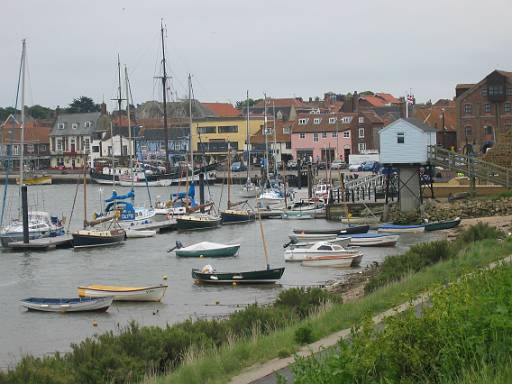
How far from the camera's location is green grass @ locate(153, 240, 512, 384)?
60.1 ft

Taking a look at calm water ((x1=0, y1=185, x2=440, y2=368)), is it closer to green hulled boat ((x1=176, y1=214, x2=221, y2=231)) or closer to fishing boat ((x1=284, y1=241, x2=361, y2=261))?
fishing boat ((x1=284, y1=241, x2=361, y2=261))

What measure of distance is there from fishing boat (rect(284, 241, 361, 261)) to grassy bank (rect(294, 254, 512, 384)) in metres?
35.3

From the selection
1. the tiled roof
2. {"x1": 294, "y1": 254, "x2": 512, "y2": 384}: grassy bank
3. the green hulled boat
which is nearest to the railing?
the green hulled boat

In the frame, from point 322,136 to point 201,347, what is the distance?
122893mm

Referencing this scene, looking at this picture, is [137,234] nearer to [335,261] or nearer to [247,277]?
[335,261]

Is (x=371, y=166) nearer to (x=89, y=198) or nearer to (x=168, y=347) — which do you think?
(x=89, y=198)

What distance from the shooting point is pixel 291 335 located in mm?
21281

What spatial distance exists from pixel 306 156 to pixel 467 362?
431 ft

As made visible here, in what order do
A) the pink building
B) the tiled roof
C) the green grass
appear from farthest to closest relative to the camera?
the tiled roof, the pink building, the green grass

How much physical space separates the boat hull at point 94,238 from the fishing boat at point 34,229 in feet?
13.9

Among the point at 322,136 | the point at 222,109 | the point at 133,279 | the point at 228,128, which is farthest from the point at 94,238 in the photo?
the point at 222,109

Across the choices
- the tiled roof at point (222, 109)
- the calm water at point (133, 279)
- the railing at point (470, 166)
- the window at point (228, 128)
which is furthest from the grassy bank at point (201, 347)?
the tiled roof at point (222, 109)

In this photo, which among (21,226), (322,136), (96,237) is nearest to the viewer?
(96,237)

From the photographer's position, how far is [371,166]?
401 ft
